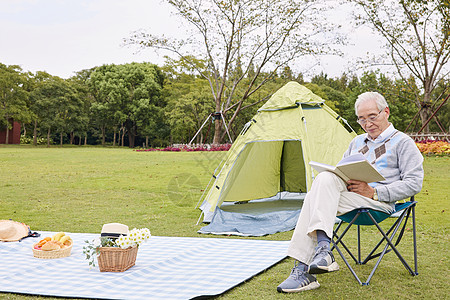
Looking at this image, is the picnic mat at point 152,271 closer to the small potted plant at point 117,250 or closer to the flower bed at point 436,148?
the small potted plant at point 117,250

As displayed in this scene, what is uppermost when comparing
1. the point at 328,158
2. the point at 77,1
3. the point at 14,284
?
the point at 77,1

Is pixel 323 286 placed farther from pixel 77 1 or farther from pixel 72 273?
pixel 77 1

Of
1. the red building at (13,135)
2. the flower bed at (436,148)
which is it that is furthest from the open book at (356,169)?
the red building at (13,135)

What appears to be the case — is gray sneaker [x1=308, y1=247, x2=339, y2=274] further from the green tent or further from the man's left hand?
the green tent

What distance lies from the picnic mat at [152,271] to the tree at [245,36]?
533 inches

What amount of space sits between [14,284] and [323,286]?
6.48 feet

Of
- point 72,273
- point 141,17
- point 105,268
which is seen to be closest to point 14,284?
point 72,273

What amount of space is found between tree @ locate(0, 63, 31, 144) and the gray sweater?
28.9m

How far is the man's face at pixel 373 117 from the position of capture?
2848mm

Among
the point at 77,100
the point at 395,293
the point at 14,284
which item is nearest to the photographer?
the point at 395,293

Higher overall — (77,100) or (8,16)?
(8,16)

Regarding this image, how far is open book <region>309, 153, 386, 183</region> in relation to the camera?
2424 mm

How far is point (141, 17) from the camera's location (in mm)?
16797

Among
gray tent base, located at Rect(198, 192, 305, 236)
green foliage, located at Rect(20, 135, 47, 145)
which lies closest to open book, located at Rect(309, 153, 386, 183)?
gray tent base, located at Rect(198, 192, 305, 236)
